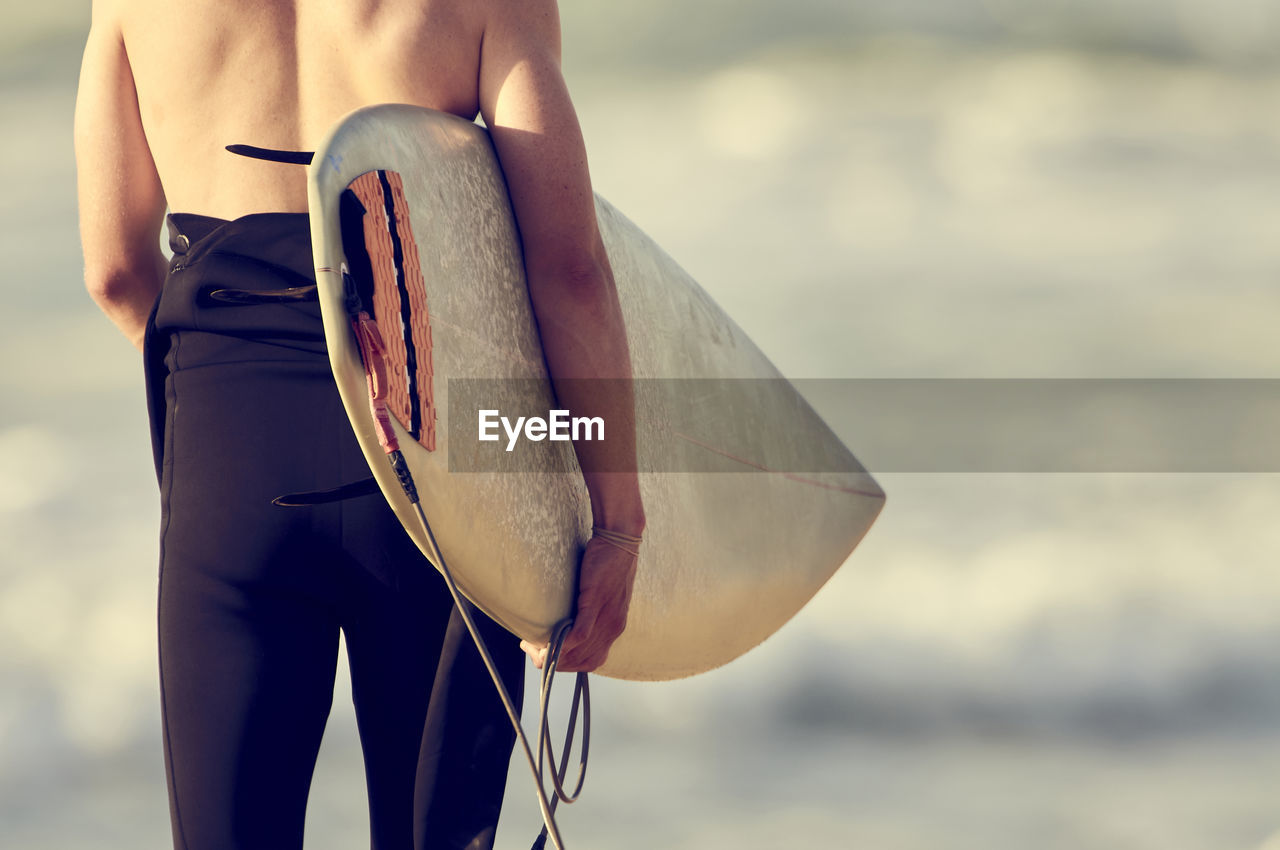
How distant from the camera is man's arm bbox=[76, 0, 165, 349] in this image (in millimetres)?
1616

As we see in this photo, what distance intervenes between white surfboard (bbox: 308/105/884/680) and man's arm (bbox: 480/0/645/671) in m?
0.05

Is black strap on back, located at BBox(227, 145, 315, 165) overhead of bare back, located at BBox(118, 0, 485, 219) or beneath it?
beneath

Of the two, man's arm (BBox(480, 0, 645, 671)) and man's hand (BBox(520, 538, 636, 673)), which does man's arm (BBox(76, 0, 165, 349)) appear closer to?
man's arm (BBox(480, 0, 645, 671))

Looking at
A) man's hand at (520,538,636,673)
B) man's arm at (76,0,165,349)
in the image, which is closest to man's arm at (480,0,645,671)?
man's hand at (520,538,636,673)

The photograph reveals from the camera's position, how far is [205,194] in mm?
1543

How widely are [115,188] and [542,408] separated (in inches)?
22.1

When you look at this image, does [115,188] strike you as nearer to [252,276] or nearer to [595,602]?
[252,276]

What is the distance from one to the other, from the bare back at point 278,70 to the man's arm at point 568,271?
0.18ft

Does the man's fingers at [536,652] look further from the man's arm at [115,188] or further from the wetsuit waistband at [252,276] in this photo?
the man's arm at [115,188]

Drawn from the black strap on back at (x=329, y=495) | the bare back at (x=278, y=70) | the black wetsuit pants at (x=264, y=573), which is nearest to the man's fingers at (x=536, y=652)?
the black wetsuit pants at (x=264, y=573)

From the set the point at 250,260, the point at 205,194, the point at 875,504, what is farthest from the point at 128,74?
the point at 875,504

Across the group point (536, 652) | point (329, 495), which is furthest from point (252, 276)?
point (536, 652)

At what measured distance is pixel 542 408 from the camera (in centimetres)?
171

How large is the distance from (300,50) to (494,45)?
20 centimetres
